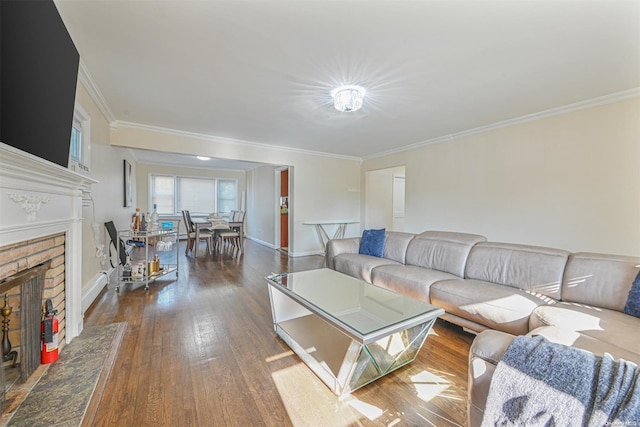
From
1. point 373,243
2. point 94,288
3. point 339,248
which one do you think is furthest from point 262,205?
point 94,288

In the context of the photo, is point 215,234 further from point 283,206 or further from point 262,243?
point 283,206

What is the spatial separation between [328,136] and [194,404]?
156 inches

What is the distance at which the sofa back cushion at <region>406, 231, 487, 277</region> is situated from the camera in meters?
2.74

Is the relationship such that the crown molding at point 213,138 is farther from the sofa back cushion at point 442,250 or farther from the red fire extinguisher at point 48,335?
the sofa back cushion at point 442,250

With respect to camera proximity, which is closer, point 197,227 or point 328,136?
point 328,136

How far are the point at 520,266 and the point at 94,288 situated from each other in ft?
14.3

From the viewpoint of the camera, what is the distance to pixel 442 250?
9.57 feet

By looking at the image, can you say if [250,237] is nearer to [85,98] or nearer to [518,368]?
[85,98]

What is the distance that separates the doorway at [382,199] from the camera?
6.37 metres

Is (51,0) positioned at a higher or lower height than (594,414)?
higher

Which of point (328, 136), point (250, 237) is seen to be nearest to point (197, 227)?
point (250, 237)

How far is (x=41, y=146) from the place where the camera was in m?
1.52

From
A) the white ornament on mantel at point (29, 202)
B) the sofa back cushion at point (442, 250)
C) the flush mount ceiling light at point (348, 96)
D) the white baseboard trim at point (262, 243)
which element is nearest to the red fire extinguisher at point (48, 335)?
the white ornament on mantel at point (29, 202)

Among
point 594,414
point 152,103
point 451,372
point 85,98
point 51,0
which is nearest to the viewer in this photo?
point 594,414
